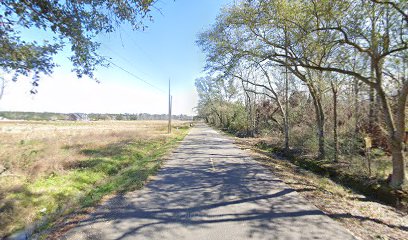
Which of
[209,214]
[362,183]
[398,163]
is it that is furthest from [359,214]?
[362,183]

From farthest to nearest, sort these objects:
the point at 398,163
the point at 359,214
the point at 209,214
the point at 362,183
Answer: the point at 362,183 < the point at 398,163 < the point at 359,214 < the point at 209,214

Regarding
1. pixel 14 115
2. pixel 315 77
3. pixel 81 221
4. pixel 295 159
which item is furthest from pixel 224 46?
pixel 14 115

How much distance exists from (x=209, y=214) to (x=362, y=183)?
280 inches

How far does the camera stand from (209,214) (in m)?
5.82

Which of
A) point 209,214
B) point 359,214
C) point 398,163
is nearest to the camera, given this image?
point 209,214

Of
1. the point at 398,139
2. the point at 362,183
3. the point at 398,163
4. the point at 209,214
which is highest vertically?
the point at 398,139

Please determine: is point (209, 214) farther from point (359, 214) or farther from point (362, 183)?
point (362, 183)

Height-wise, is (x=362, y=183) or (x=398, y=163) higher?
(x=398, y=163)

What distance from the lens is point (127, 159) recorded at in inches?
598

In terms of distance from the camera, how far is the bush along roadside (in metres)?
8.05

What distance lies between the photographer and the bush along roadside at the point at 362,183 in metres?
8.05

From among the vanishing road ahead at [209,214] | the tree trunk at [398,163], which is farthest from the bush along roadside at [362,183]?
the vanishing road ahead at [209,214]

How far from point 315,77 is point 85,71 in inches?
477

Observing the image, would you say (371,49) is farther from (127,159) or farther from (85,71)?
(127,159)
